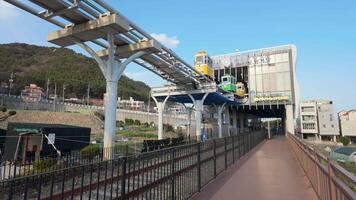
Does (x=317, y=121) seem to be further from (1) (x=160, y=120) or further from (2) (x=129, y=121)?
(1) (x=160, y=120)

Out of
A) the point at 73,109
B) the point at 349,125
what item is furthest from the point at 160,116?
the point at 349,125

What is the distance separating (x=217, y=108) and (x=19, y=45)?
139201mm

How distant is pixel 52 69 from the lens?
382 ft

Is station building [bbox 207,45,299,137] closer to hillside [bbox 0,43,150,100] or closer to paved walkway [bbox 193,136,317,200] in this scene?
paved walkway [bbox 193,136,317,200]

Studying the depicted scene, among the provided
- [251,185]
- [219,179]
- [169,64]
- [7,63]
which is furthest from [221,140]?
[7,63]

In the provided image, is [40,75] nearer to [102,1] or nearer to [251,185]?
[102,1]

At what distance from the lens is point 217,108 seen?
1448 inches

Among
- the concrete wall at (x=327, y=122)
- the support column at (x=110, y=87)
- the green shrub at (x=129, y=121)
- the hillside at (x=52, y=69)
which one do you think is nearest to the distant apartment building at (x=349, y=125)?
the concrete wall at (x=327, y=122)

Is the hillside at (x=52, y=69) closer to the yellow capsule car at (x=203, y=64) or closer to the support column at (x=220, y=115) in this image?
the support column at (x=220, y=115)

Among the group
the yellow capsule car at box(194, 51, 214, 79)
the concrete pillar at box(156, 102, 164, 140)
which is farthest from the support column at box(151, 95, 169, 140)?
the yellow capsule car at box(194, 51, 214, 79)

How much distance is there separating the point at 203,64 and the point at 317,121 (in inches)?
2270

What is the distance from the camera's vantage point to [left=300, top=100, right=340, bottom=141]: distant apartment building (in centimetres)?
7075

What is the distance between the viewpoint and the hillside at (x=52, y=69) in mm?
105125

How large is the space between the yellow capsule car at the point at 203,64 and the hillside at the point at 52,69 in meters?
89.1
